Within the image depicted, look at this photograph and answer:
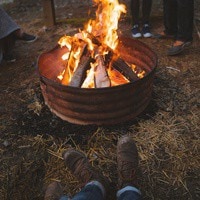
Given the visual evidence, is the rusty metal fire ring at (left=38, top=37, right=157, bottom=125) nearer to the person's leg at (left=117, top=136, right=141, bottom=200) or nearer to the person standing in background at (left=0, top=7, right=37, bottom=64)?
the person's leg at (left=117, top=136, right=141, bottom=200)

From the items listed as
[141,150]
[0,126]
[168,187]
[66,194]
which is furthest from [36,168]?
[168,187]

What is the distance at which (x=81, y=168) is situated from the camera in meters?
3.00

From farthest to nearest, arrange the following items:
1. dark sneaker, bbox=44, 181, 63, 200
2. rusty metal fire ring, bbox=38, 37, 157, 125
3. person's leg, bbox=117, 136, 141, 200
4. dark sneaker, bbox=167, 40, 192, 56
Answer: dark sneaker, bbox=167, 40, 192, 56 → rusty metal fire ring, bbox=38, 37, 157, 125 → dark sneaker, bbox=44, 181, 63, 200 → person's leg, bbox=117, 136, 141, 200

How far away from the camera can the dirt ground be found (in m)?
3.04

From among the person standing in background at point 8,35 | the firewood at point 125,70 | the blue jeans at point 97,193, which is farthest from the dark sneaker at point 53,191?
the person standing in background at point 8,35

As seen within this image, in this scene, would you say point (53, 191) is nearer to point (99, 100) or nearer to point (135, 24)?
point (99, 100)

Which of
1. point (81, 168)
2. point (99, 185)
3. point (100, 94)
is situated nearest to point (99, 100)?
point (100, 94)

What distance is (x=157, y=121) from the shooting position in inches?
146

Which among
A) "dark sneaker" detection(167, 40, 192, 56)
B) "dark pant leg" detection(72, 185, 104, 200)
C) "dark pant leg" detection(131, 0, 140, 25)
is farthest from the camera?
"dark pant leg" detection(131, 0, 140, 25)

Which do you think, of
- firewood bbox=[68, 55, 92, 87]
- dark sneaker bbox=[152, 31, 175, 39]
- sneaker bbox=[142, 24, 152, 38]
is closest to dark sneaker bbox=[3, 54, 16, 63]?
firewood bbox=[68, 55, 92, 87]

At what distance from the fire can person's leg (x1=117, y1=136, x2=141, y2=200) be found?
2.46 ft

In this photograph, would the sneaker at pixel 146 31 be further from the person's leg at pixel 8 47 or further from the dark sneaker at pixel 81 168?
the dark sneaker at pixel 81 168

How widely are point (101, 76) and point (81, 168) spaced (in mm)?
1049

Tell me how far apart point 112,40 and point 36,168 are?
1.84m
